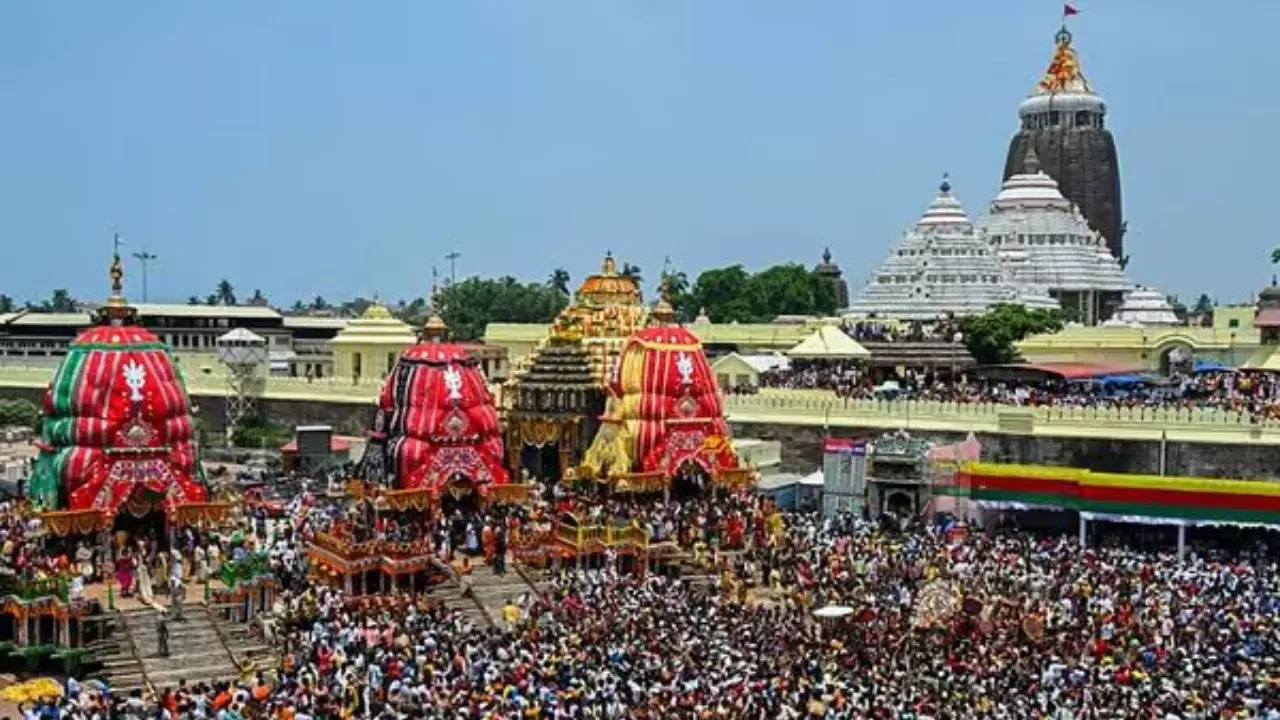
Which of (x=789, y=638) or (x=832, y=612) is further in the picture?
(x=832, y=612)

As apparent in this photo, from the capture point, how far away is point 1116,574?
2638 centimetres

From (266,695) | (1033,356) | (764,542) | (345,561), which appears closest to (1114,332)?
(1033,356)

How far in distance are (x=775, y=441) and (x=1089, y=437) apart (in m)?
7.81

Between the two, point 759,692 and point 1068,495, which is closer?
point 759,692

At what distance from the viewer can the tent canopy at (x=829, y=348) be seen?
48.9m

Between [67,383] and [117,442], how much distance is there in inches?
53.0

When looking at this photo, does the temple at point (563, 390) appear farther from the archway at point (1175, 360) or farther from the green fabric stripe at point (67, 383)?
the archway at point (1175, 360)

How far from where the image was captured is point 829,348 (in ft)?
161

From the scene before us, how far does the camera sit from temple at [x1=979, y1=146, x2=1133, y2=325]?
6969cm

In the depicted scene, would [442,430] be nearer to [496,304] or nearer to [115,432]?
[115,432]

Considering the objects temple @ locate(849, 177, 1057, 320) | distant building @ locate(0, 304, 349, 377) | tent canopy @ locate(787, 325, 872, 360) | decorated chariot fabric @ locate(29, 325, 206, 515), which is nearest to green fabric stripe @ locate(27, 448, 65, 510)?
decorated chariot fabric @ locate(29, 325, 206, 515)

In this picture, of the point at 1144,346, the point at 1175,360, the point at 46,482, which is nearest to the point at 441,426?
the point at 46,482

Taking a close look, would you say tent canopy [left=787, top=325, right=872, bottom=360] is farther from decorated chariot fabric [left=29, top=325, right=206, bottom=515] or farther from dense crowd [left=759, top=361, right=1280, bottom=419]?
decorated chariot fabric [left=29, top=325, right=206, bottom=515]

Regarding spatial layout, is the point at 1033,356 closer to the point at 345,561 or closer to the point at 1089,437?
the point at 1089,437
